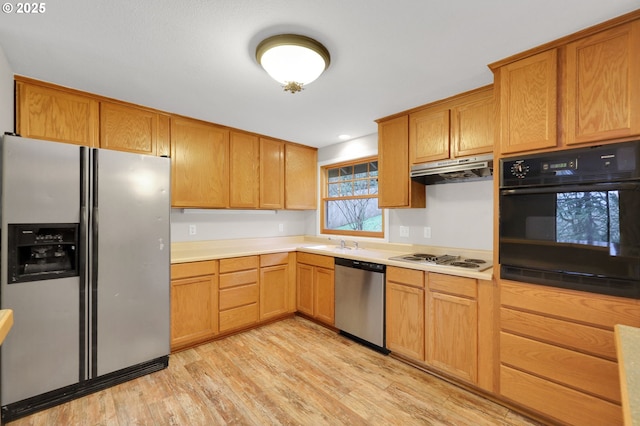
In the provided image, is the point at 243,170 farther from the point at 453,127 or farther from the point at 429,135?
the point at 453,127

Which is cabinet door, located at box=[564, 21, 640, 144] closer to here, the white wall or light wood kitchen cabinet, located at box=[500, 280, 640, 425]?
light wood kitchen cabinet, located at box=[500, 280, 640, 425]

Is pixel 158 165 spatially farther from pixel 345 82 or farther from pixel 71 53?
pixel 345 82

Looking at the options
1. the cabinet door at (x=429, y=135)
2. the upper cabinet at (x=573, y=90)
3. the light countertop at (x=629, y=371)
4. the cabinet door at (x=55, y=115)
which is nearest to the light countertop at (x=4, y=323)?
the cabinet door at (x=55, y=115)

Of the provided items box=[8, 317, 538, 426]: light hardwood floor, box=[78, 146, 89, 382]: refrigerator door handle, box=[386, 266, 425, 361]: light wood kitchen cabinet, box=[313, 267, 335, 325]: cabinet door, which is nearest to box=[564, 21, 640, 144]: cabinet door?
box=[386, 266, 425, 361]: light wood kitchen cabinet

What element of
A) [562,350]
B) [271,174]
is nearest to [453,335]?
[562,350]

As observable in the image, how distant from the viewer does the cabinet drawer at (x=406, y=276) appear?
236 cm

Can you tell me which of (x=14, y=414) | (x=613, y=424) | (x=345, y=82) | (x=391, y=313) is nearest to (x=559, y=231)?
(x=613, y=424)

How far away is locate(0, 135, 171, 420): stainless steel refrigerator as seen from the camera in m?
1.81

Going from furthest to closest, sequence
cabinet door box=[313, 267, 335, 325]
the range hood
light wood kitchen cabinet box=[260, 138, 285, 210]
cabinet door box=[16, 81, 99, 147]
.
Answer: light wood kitchen cabinet box=[260, 138, 285, 210], cabinet door box=[313, 267, 335, 325], the range hood, cabinet door box=[16, 81, 99, 147]

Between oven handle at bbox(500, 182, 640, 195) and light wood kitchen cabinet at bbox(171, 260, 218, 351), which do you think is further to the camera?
light wood kitchen cabinet at bbox(171, 260, 218, 351)

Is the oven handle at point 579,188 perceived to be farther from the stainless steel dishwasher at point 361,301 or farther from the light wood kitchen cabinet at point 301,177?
the light wood kitchen cabinet at point 301,177

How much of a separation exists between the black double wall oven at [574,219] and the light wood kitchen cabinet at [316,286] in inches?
68.7

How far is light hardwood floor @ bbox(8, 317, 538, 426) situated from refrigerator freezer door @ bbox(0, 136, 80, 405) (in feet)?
0.85

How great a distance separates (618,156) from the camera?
1518 mm
